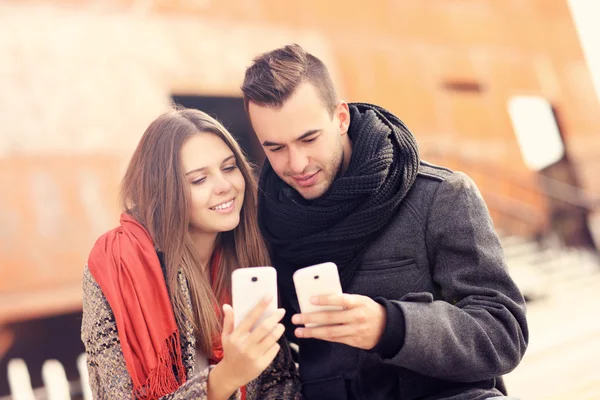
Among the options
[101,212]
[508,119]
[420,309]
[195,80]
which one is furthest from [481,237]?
[508,119]

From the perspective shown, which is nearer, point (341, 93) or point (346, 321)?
point (346, 321)

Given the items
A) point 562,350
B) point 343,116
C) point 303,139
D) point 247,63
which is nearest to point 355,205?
point 303,139

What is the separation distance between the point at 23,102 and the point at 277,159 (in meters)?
4.03

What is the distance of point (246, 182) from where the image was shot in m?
2.44

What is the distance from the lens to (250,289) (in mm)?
1639

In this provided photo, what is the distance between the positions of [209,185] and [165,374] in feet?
2.27

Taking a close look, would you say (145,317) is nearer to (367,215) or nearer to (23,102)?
(367,215)

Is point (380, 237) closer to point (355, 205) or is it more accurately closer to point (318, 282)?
point (355, 205)

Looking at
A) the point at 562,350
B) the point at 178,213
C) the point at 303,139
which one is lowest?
the point at 562,350

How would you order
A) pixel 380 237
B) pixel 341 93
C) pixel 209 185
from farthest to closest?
pixel 341 93, pixel 209 185, pixel 380 237

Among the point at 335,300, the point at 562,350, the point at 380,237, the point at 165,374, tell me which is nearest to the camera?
the point at 335,300

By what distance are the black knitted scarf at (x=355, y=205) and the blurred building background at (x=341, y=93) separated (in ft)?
7.64

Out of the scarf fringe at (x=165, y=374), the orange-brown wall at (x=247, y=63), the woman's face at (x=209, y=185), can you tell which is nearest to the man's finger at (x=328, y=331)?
the scarf fringe at (x=165, y=374)

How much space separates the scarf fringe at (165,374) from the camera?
1.94 m
